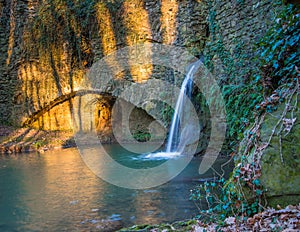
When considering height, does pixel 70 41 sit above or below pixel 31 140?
above

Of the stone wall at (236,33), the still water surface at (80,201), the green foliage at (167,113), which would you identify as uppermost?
the stone wall at (236,33)

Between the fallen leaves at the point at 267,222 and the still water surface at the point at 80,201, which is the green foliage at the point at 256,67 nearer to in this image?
the fallen leaves at the point at 267,222

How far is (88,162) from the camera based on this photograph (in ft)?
23.8

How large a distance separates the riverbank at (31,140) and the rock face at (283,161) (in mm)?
8449

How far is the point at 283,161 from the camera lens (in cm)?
244

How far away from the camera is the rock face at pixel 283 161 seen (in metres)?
2.36

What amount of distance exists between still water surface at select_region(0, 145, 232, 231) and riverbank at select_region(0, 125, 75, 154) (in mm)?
3852

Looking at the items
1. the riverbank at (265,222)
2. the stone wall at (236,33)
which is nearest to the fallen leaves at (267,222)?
the riverbank at (265,222)

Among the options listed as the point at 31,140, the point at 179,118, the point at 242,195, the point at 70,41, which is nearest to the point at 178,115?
the point at 179,118

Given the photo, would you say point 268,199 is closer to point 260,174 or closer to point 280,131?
point 260,174

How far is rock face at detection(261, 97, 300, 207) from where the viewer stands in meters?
2.36

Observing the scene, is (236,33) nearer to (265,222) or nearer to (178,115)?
(178,115)

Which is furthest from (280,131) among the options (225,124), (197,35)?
(197,35)

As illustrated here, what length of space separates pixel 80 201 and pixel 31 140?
24.5ft
